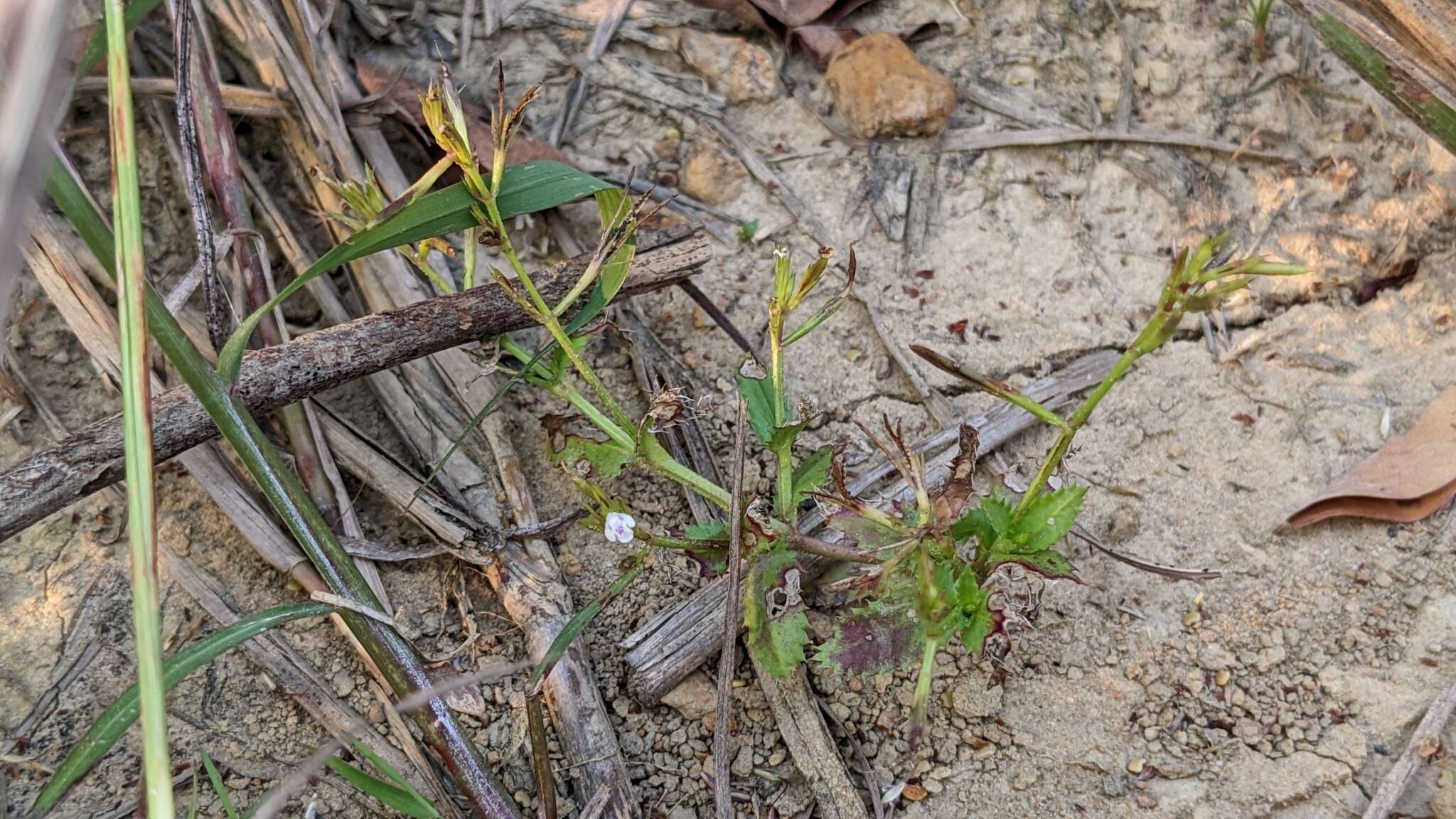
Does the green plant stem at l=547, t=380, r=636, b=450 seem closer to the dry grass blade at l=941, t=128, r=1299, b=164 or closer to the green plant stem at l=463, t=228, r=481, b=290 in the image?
the green plant stem at l=463, t=228, r=481, b=290

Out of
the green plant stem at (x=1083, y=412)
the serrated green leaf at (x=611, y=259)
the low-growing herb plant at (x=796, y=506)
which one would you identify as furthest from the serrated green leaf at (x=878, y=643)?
the serrated green leaf at (x=611, y=259)

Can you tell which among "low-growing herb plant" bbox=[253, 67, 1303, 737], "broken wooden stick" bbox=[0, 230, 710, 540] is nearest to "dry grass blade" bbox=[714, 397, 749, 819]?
"low-growing herb plant" bbox=[253, 67, 1303, 737]

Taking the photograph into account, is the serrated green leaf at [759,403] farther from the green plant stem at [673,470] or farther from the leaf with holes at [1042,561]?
the leaf with holes at [1042,561]

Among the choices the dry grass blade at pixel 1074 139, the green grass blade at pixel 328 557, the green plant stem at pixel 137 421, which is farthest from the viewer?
the dry grass blade at pixel 1074 139

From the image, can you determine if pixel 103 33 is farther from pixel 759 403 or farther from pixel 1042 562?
pixel 1042 562

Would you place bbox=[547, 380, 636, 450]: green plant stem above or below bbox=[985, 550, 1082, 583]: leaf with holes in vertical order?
above
